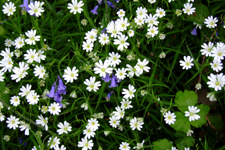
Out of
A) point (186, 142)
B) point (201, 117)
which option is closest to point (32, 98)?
point (186, 142)

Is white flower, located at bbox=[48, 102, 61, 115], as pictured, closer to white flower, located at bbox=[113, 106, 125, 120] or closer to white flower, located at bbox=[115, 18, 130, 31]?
white flower, located at bbox=[113, 106, 125, 120]

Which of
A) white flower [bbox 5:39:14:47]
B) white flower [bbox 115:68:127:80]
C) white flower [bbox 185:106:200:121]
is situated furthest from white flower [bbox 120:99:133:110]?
white flower [bbox 5:39:14:47]

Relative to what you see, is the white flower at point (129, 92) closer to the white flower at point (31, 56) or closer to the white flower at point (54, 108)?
the white flower at point (54, 108)

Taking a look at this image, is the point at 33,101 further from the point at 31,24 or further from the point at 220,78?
the point at 220,78

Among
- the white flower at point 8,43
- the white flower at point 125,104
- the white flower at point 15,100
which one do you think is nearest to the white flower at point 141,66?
the white flower at point 125,104

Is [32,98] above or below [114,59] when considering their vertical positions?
below

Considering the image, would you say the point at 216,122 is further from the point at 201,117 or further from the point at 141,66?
the point at 141,66

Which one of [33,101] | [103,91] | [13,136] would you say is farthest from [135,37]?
[13,136]
